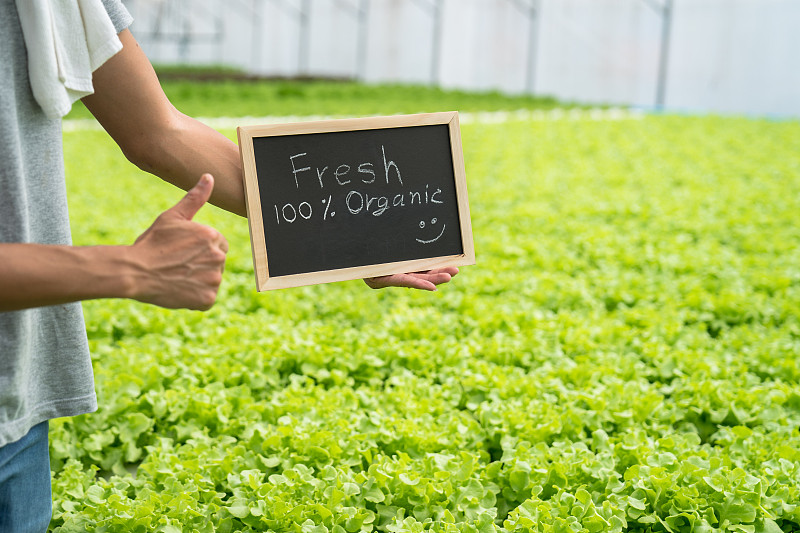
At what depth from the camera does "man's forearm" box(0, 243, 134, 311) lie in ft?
4.55

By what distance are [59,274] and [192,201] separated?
278 mm

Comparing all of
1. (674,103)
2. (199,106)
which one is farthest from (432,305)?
(674,103)

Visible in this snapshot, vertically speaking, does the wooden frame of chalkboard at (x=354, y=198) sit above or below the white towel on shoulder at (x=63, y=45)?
below

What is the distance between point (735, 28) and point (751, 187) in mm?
11020

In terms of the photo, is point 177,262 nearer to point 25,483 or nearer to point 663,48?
point 25,483

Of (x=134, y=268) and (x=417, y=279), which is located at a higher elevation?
(x=134, y=268)

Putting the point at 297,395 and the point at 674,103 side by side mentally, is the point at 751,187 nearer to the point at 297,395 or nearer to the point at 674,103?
the point at 297,395

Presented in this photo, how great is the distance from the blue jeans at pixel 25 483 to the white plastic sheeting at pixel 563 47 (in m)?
17.3

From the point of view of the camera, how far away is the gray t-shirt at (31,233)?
60.1 inches

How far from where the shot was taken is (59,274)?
1408 mm

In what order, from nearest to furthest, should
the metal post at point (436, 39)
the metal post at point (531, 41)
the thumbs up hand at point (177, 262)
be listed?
1. the thumbs up hand at point (177, 262)
2. the metal post at point (531, 41)
3. the metal post at point (436, 39)

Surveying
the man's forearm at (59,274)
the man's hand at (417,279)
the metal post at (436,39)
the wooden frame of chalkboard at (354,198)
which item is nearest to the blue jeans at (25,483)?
the man's forearm at (59,274)

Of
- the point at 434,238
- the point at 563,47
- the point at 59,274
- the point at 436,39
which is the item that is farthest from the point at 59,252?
the point at 436,39

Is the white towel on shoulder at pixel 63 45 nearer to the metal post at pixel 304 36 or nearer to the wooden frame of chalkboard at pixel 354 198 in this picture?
the wooden frame of chalkboard at pixel 354 198
